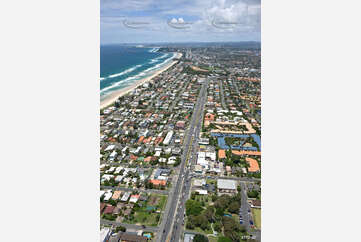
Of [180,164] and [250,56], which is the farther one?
[250,56]

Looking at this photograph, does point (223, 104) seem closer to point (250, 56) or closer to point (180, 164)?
point (180, 164)

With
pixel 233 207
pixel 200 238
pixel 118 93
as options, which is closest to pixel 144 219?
pixel 200 238

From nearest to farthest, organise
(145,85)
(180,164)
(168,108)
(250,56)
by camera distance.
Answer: (180,164) < (168,108) < (145,85) < (250,56)

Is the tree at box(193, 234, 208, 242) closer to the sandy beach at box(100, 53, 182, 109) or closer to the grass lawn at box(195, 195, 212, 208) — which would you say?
the grass lawn at box(195, 195, 212, 208)

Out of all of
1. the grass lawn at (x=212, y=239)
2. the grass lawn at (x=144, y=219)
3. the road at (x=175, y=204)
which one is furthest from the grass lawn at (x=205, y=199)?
the grass lawn at (x=144, y=219)

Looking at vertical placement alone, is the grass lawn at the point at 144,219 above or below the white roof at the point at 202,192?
below

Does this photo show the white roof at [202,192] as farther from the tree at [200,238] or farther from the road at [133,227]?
the road at [133,227]

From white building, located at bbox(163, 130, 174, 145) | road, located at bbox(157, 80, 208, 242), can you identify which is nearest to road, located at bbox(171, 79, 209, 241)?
road, located at bbox(157, 80, 208, 242)

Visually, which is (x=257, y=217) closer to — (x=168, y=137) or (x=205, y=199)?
(x=205, y=199)

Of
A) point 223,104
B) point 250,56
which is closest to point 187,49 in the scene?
point 250,56
